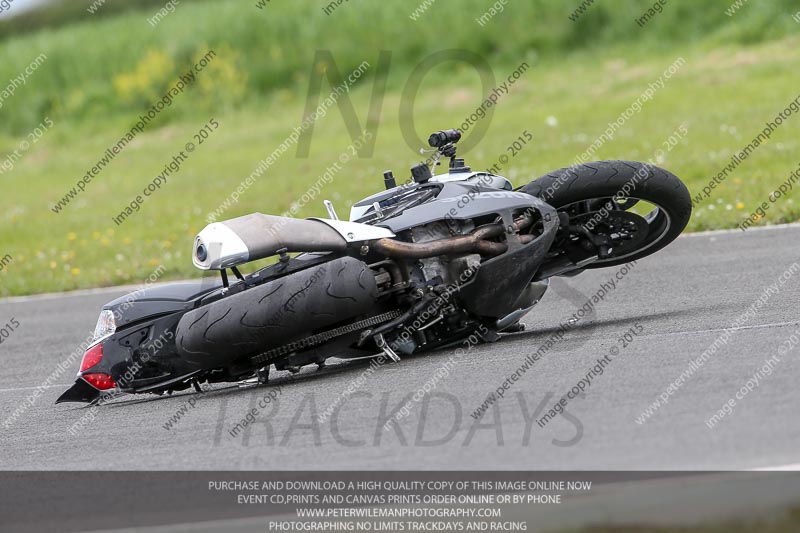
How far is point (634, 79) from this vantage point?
25.7 metres

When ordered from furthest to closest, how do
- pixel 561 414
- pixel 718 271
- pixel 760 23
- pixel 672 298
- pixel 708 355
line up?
pixel 760 23 → pixel 718 271 → pixel 672 298 → pixel 708 355 → pixel 561 414

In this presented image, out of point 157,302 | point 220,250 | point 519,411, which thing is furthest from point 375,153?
point 519,411

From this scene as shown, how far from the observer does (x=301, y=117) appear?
2966 centimetres

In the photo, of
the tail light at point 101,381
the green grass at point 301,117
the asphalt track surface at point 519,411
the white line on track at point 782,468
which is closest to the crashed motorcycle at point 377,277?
the tail light at point 101,381

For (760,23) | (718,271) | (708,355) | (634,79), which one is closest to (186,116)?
(634,79)

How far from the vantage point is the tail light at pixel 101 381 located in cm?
773

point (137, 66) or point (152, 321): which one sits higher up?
point (152, 321)

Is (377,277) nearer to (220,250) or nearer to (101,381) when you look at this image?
(220,250)

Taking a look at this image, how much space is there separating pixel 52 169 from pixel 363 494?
83.8 ft

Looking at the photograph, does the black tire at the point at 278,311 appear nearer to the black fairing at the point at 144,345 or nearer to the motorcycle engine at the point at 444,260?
the black fairing at the point at 144,345

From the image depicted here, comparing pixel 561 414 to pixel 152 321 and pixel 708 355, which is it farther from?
pixel 152 321

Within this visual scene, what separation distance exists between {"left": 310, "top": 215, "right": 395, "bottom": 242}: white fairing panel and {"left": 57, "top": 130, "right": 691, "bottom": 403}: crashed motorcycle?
0.01m

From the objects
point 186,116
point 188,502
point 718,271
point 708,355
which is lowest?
point 186,116

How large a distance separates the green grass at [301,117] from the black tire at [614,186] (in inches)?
190
